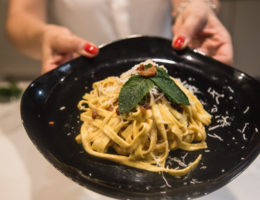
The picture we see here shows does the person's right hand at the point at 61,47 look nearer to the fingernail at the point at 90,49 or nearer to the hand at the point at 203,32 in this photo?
the fingernail at the point at 90,49

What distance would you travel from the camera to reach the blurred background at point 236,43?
3.84 metres

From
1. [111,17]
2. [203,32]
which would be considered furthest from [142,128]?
[111,17]

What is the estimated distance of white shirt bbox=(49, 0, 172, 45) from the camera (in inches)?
93.0

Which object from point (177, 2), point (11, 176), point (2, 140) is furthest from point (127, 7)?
point (11, 176)

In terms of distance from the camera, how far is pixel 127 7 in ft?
7.75

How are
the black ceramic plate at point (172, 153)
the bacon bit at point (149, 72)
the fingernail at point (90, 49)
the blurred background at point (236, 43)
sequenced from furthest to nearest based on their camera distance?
the blurred background at point (236, 43) < the fingernail at point (90, 49) < the bacon bit at point (149, 72) < the black ceramic plate at point (172, 153)

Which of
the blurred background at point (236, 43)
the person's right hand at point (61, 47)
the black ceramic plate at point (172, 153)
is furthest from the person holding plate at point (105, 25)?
the blurred background at point (236, 43)

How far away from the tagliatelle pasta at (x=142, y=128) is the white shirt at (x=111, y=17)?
98 centimetres

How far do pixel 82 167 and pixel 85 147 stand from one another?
15 centimetres

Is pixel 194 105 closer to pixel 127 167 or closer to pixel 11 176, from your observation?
pixel 127 167

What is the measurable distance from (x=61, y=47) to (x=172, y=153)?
1.08 metres

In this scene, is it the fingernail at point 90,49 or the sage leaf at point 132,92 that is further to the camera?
the fingernail at point 90,49

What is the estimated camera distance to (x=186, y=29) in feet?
6.37

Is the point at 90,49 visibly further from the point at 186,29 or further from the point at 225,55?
the point at 225,55
